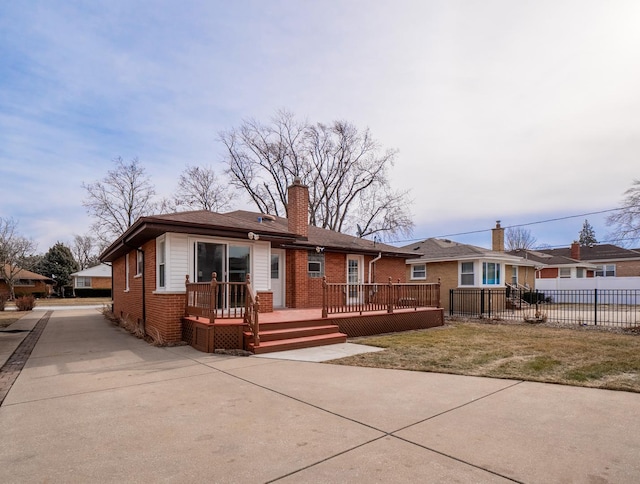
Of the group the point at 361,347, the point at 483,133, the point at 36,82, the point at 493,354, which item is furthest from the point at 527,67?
the point at 36,82

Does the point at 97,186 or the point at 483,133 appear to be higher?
the point at 97,186

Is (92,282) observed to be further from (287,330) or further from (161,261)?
(287,330)

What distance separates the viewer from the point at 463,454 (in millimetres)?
3254

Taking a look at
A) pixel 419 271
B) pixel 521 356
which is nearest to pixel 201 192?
pixel 419 271

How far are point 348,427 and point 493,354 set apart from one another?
519 cm

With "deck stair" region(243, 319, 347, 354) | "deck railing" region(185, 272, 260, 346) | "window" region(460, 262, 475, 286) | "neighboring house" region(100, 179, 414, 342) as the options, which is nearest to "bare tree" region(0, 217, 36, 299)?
"neighboring house" region(100, 179, 414, 342)

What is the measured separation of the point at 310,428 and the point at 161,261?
24.7 feet

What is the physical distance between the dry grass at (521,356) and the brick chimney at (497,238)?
13648 mm

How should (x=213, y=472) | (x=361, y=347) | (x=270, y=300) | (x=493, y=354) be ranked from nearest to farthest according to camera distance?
1. (x=213, y=472)
2. (x=493, y=354)
3. (x=361, y=347)
4. (x=270, y=300)

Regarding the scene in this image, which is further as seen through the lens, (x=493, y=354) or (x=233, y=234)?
(x=233, y=234)

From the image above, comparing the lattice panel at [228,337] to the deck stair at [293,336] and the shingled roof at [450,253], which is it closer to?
the deck stair at [293,336]

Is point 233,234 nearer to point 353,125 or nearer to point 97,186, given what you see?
point 353,125

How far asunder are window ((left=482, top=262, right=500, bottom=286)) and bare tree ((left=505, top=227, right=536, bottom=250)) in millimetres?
36431

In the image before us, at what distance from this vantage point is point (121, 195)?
116ft
